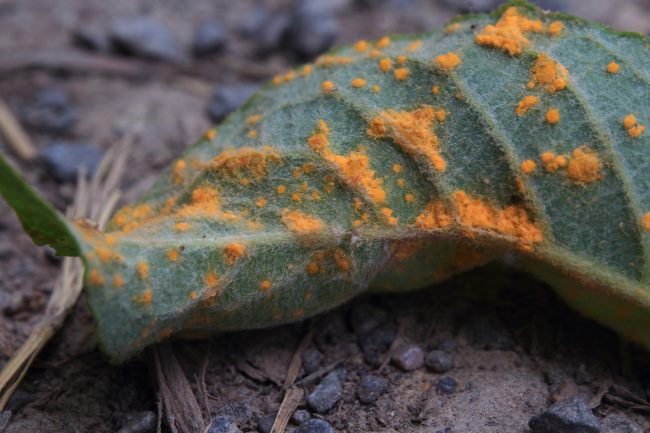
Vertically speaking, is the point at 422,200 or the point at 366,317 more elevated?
the point at 422,200

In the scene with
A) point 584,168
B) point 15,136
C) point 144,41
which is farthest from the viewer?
point 144,41

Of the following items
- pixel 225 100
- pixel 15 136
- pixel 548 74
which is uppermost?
pixel 548 74

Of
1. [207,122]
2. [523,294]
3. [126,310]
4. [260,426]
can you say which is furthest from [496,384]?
[207,122]

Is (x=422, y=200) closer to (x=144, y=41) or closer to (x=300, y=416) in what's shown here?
(x=300, y=416)

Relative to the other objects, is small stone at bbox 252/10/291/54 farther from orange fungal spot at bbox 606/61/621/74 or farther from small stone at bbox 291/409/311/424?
small stone at bbox 291/409/311/424

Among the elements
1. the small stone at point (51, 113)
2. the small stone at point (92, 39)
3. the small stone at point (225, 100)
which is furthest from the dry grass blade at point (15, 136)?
the small stone at point (225, 100)

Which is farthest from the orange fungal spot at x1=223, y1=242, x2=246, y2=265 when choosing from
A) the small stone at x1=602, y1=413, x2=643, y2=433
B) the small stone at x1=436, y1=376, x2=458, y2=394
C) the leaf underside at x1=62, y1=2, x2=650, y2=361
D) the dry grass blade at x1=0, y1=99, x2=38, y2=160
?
the dry grass blade at x1=0, y1=99, x2=38, y2=160

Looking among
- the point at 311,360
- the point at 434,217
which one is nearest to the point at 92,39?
the point at 311,360
